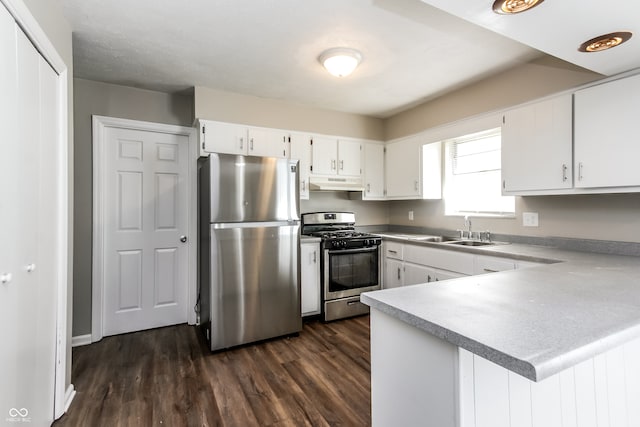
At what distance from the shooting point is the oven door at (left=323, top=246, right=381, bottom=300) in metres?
3.37

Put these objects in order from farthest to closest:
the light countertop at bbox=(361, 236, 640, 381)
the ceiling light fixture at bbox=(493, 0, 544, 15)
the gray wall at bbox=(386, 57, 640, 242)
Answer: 1. the gray wall at bbox=(386, 57, 640, 242)
2. the ceiling light fixture at bbox=(493, 0, 544, 15)
3. the light countertop at bbox=(361, 236, 640, 381)

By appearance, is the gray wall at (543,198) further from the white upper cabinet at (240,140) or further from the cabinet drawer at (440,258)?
the white upper cabinet at (240,140)

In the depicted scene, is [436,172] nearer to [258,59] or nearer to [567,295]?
[258,59]

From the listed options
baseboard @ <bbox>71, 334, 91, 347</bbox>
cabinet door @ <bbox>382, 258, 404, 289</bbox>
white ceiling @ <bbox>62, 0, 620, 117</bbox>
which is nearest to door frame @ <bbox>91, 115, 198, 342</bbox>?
baseboard @ <bbox>71, 334, 91, 347</bbox>

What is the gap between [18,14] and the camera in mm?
1325

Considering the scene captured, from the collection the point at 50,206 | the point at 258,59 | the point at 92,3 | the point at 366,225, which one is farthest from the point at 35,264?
the point at 366,225

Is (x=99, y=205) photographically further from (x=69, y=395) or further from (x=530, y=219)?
(x=530, y=219)

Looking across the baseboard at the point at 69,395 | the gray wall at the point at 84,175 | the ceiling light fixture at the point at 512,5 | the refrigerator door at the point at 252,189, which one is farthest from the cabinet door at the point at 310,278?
the ceiling light fixture at the point at 512,5

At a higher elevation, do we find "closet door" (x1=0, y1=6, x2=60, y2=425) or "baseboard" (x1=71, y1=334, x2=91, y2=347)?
"closet door" (x1=0, y1=6, x2=60, y2=425)

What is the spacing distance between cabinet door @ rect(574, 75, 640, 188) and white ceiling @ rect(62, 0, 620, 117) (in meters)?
0.62

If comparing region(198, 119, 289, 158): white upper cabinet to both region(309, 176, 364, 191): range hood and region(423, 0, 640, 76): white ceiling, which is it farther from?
region(423, 0, 640, 76): white ceiling

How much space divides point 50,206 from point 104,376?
1.34 metres

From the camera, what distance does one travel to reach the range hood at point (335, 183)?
142 inches

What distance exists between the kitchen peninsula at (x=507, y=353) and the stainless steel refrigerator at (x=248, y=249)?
72.1 inches
